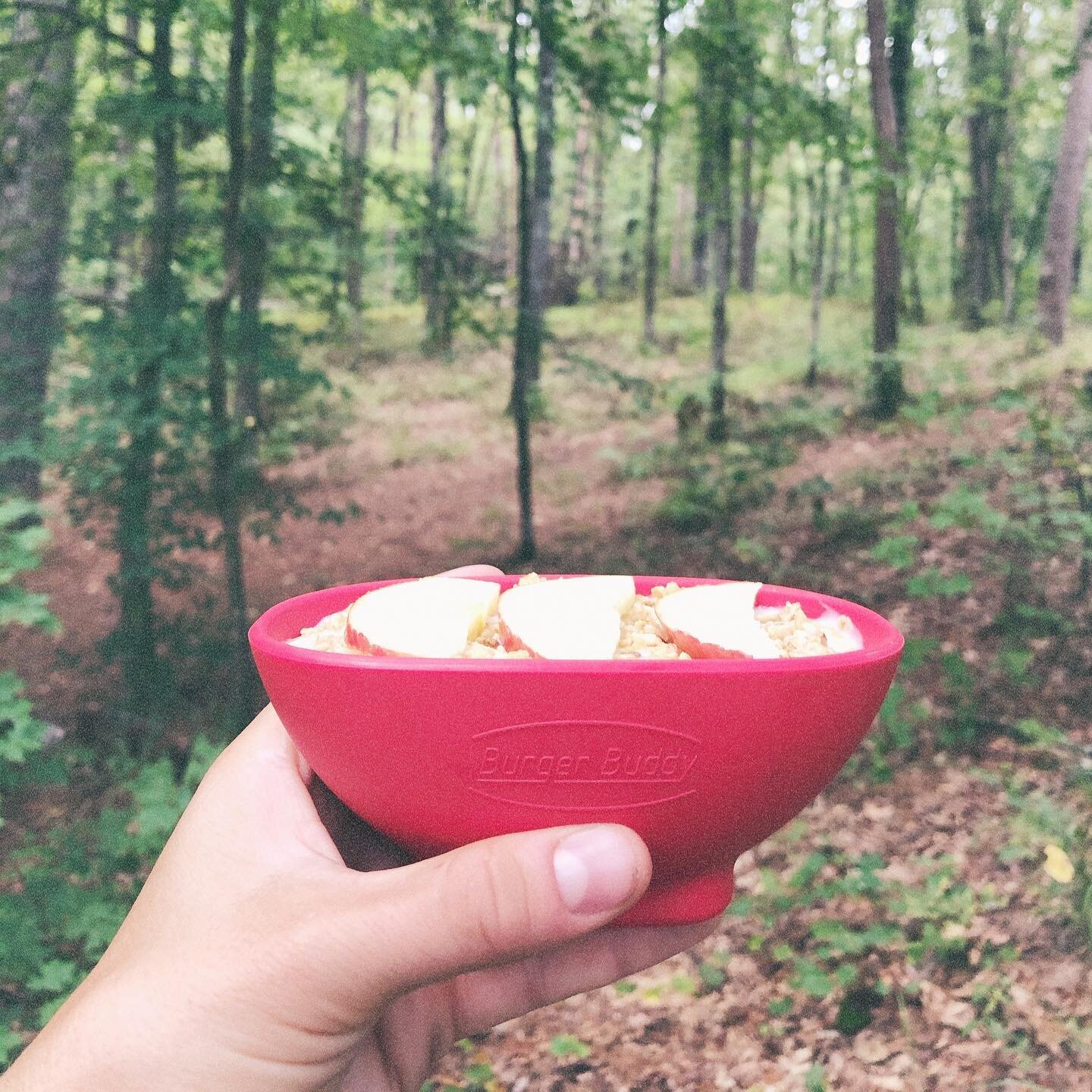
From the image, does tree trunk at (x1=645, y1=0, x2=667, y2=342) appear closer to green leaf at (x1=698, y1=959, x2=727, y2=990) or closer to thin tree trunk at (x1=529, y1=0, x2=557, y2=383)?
thin tree trunk at (x1=529, y1=0, x2=557, y2=383)

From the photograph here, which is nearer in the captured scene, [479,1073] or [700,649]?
[700,649]

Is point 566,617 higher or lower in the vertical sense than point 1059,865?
higher

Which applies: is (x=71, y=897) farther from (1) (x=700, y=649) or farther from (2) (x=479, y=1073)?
(1) (x=700, y=649)

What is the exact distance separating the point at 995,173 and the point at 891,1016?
15.4 metres

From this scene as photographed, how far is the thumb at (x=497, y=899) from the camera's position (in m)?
0.92

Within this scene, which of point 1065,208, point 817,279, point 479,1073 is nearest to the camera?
point 479,1073

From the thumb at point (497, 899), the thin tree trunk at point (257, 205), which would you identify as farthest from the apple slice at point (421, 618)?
the thin tree trunk at point (257, 205)

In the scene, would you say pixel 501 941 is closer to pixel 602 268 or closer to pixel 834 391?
pixel 834 391

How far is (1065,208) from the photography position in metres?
8.04

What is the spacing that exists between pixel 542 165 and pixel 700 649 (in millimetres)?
7298

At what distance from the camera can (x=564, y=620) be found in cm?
98

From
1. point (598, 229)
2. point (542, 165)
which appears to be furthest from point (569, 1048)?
point (598, 229)

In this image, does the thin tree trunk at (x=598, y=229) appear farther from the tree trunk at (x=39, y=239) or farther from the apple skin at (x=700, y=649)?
the apple skin at (x=700, y=649)

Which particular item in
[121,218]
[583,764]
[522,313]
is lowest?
[583,764]
